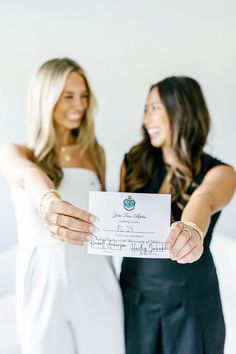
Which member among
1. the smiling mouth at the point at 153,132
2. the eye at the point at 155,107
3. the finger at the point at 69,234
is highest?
the eye at the point at 155,107

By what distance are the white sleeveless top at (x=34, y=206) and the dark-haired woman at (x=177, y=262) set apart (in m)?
0.07

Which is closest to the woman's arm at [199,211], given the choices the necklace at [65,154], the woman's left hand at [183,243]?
the woman's left hand at [183,243]

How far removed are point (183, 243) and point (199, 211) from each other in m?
0.08

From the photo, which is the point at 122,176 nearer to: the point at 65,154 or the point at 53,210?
the point at 65,154

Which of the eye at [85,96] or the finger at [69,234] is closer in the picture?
the finger at [69,234]

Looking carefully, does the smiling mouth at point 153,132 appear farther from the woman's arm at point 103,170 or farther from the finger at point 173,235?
the finger at point 173,235

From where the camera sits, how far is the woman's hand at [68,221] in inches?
19.3

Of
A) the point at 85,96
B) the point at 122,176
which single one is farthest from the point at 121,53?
the point at 122,176

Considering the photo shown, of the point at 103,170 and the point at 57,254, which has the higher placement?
the point at 103,170

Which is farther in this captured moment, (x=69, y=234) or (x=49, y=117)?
(x=49, y=117)

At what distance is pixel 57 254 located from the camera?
24.6 inches

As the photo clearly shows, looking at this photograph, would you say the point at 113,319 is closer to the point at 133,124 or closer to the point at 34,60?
the point at 133,124

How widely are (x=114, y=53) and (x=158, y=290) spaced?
0.38m

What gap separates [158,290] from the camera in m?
0.62
